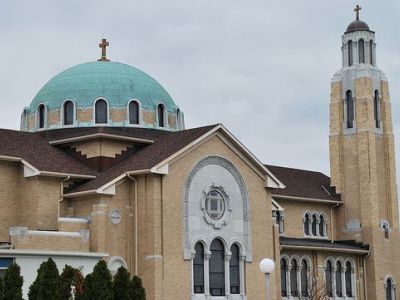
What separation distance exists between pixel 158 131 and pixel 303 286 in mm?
14480

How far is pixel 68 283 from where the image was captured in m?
38.7

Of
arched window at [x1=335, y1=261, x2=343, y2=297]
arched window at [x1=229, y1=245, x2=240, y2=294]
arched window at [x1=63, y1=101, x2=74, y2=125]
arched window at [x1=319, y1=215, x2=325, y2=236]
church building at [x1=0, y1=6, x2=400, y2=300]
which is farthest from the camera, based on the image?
→ arched window at [x1=319, y1=215, x2=325, y2=236]

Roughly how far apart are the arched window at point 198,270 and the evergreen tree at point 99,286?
11678 mm

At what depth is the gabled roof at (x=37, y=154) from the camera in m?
50.7

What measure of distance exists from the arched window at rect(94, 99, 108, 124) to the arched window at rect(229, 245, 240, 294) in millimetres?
10259

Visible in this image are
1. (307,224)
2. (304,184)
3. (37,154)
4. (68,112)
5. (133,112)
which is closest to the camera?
(37,154)

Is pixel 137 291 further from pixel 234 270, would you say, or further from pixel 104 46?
pixel 104 46

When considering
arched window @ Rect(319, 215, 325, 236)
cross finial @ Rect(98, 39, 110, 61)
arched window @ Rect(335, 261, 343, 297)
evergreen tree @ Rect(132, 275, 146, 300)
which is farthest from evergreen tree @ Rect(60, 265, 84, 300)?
arched window @ Rect(319, 215, 325, 236)

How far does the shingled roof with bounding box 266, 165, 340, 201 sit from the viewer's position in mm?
66938

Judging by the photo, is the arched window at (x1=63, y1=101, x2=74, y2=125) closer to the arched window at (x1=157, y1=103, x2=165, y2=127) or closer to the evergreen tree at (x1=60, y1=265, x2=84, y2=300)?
the arched window at (x1=157, y1=103, x2=165, y2=127)

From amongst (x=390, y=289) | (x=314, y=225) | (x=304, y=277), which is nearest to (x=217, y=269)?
(x=304, y=277)

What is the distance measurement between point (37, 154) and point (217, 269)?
1100cm

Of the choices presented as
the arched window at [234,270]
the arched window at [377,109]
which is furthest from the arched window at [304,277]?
the arched window at [377,109]

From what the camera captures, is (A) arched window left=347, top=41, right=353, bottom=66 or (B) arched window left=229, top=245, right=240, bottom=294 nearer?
(B) arched window left=229, top=245, right=240, bottom=294
